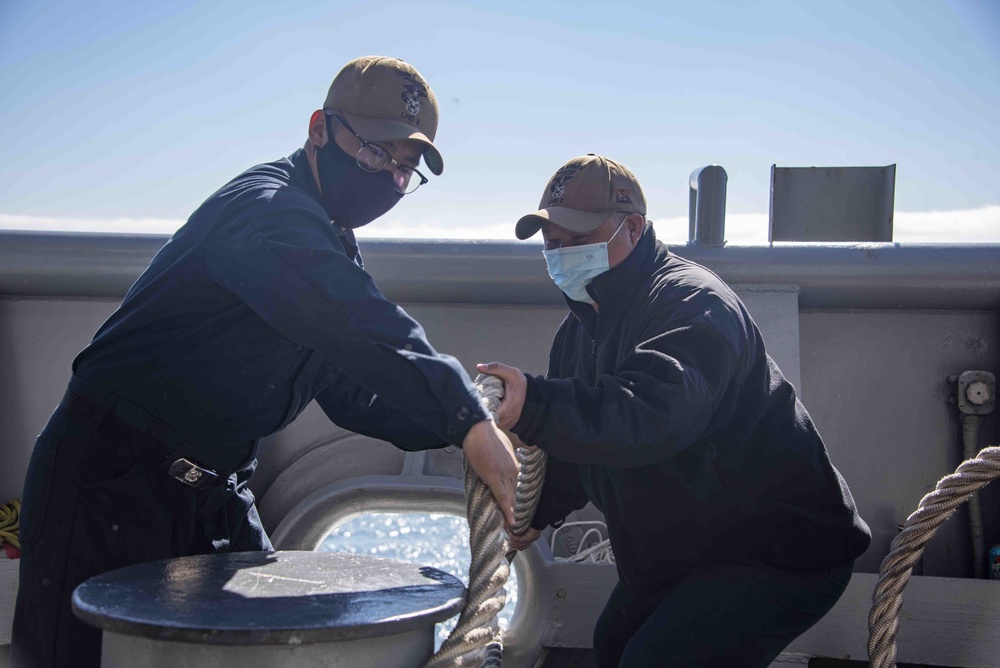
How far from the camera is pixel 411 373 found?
5.78 feet

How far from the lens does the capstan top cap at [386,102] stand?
2.31m

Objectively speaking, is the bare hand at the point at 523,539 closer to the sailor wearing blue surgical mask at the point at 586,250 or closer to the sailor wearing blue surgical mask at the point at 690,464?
the sailor wearing blue surgical mask at the point at 690,464

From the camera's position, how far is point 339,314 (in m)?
1.83

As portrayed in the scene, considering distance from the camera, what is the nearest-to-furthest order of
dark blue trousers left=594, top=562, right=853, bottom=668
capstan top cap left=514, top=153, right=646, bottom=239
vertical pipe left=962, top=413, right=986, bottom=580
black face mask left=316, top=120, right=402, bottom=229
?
1. dark blue trousers left=594, top=562, right=853, bottom=668
2. black face mask left=316, top=120, right=402, bottom=229
3. capstan top cap left=514, top=153, right=646, bottom=239
4. vertical pipe left=962, top=413, right=986, bottom=580

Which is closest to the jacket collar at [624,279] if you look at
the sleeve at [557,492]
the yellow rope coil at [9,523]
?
the sleeve at [557,492]

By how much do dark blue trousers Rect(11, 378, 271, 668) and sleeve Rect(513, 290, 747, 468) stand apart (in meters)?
0.82

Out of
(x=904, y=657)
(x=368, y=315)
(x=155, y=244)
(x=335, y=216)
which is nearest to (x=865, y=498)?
(x=904, y=657)

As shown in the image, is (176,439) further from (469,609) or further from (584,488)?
(584,488)

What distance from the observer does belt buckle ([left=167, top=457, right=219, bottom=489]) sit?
2213 mm

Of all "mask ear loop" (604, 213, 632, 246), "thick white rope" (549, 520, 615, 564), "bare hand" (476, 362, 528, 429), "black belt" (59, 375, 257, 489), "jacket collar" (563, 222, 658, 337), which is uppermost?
"mask ear loop" (604, 213, 632, 246)

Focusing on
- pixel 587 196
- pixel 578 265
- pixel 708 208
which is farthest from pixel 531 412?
pixel 708 208

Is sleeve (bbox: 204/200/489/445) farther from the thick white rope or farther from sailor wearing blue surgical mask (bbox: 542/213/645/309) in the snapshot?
the thick white rope

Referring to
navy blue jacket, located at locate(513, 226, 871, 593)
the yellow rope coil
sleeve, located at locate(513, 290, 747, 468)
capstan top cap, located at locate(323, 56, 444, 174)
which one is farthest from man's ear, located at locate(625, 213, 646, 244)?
the yellow rope coil

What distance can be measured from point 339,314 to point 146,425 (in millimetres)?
646
